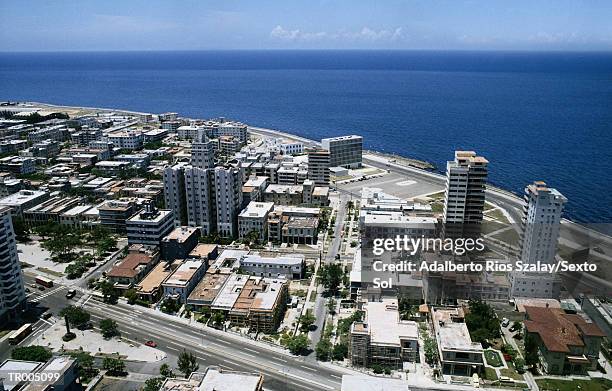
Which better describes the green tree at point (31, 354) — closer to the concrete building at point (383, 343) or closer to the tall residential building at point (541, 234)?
the concrete building at point (383, 343)

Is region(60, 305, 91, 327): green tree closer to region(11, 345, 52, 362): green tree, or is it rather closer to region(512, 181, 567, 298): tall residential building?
region(11, 345, 52, 362): green tree

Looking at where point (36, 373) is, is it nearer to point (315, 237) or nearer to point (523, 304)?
point (315, 237)

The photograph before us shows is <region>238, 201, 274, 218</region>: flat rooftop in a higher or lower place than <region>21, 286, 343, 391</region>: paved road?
higher

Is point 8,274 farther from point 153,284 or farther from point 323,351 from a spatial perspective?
point 323,351

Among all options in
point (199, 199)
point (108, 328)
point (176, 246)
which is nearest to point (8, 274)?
point (108, 328)

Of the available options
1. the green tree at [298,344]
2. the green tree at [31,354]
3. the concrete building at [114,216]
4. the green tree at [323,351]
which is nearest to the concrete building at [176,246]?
the concrete building at [114,216]

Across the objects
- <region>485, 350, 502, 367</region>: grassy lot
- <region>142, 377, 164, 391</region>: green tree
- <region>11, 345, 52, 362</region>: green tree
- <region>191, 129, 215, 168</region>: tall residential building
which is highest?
<region>191, 129, 215, 168</region>: tall residential building

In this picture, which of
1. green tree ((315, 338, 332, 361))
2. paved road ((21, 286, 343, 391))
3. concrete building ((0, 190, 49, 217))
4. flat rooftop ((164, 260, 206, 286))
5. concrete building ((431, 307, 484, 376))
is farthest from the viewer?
concrete building ((0, 190, 49, 217))

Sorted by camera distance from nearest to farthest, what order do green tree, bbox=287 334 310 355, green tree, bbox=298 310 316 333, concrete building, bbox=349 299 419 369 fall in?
concrete building, bbox=349 299 419 369, green tree, bbox=287 334 310 355, green tree, bbox=298 310 316 333

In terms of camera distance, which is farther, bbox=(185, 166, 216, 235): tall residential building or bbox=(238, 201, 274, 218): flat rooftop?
bbox=(238, 201, 274, 218): flat rooftop

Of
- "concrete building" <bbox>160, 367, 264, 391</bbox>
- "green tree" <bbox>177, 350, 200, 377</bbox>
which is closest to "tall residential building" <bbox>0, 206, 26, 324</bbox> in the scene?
"green tree" <bbox>177, 350, 200, 377</bbox>
